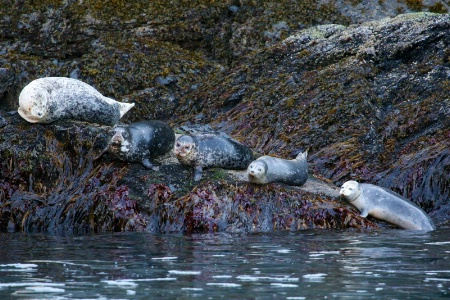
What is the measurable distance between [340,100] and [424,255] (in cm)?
440

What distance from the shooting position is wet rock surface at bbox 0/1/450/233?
738 centimetres

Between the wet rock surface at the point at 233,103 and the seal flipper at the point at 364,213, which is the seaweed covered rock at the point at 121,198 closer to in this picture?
the wet rock surface at the point at 233,103

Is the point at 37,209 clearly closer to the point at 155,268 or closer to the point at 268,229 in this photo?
the point at 268,229

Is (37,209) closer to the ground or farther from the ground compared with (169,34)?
closer to the ground

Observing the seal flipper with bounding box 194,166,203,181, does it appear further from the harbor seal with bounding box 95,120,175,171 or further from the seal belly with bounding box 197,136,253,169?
the harbor seal with bounding box 95,120,175,171

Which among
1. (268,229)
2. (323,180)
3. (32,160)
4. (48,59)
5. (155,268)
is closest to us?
(155,268)

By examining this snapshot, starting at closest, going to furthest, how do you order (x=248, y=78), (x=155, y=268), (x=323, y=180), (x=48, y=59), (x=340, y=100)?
(x=155, y=268) < (x=323, y=180) < (x=340, y=100) < (x=248, y=78) < (x=48, y=59)

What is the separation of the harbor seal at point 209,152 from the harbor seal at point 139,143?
0.24m

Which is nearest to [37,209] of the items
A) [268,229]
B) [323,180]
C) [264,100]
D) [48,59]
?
[268,229]

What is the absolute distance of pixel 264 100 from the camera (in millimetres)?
9859

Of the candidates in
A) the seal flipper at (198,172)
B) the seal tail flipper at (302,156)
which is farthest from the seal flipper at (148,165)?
the seal tail flipper at (302,156)

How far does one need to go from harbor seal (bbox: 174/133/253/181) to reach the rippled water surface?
107 cm

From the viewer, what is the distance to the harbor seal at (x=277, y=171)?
24.5 ft

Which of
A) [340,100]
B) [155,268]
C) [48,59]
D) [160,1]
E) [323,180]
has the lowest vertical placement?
[155,268]
